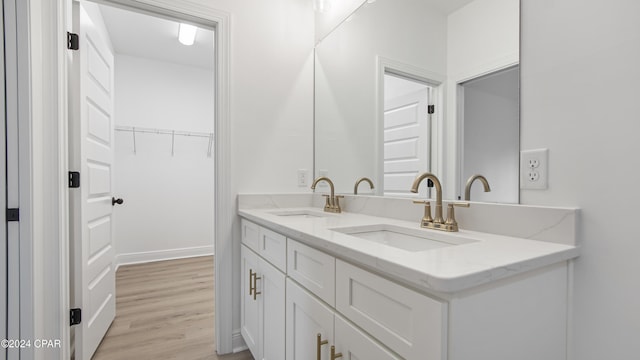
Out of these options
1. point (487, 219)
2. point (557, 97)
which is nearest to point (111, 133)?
point (487, 219)

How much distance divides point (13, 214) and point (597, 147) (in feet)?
6.71

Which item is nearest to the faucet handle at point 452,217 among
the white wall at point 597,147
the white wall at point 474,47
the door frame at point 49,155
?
the white wall at point 474,47

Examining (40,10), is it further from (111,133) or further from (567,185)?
(567,185)

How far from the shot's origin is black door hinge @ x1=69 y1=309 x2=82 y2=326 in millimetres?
1527

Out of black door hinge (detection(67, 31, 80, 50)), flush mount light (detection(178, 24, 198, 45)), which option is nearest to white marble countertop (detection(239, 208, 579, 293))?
black door hinge (detection(67, 31, 80, 50))

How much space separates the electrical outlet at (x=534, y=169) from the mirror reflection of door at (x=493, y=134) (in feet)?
0.06

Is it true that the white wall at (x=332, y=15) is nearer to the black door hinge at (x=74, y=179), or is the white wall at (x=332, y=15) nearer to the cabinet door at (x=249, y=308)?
the cabinet door at (x=249, y=308)

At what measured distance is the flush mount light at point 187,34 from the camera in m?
2.84

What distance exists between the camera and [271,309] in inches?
51.5

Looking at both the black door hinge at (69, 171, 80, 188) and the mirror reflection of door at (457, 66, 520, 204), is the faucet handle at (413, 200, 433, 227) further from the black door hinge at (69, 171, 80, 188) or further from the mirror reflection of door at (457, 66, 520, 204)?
the black door hinge at (69, 171, 80, 188)

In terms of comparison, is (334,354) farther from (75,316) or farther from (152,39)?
(152,39)

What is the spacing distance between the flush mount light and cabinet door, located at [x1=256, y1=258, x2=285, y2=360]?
2.48 metres

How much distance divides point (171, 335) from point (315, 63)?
79.3 inches

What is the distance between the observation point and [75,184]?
152 cm
